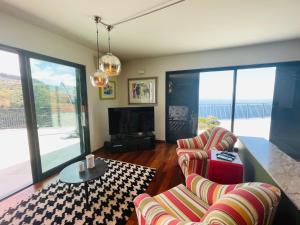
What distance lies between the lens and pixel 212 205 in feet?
2.94

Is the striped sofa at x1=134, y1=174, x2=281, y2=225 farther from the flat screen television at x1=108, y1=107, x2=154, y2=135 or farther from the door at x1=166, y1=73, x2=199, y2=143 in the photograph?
the door at x1=166, y1=73, x2=199, y2=143

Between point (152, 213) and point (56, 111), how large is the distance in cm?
263

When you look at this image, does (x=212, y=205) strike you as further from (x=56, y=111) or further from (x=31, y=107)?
(x=56, y=111)

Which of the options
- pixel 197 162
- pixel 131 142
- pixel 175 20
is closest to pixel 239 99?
pixel 197 162

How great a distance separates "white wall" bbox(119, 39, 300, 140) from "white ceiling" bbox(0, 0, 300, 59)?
9.8 inches

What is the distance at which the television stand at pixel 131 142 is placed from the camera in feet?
11.9

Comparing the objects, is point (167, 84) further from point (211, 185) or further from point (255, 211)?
point (255, 211)

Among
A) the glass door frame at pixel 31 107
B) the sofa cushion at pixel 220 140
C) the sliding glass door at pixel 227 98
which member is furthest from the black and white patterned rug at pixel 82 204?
the sliding glass door at pixel 227 98

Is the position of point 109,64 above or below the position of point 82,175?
above

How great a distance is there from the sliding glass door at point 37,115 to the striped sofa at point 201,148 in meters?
2.32

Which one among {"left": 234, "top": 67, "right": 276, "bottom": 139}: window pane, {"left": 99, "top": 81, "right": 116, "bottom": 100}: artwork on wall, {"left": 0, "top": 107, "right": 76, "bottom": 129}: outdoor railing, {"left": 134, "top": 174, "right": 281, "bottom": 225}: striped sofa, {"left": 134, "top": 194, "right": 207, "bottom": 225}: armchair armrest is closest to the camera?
{"left": 134, "top": 174, "right": 281, "bottom": 225}: striped sofa

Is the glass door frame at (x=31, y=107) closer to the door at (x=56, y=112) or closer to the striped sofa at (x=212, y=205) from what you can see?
the door at (x=56, y=112)

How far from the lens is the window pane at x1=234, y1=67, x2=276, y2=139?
3232 millimetres

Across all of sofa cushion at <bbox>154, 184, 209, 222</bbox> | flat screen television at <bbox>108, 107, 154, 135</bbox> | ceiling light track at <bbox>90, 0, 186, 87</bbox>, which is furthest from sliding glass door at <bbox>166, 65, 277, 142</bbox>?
sofa cushion at <bbox>154, 184, 209, 222</bbox>
